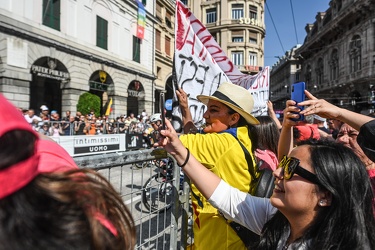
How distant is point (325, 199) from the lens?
1265 mm

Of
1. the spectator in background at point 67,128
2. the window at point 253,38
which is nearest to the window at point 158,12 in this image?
the spectator in background at point 67,128

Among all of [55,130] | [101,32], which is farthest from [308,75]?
[55,130]

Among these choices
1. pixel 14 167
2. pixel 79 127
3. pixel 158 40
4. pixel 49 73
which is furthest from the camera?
pixel 158 40

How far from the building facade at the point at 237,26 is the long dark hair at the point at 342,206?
43.6 m

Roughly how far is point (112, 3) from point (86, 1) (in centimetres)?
265

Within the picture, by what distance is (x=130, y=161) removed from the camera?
1746 mm

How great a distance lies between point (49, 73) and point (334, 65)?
3830 cm

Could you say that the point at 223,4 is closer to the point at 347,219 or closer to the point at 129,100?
the point at 129,100

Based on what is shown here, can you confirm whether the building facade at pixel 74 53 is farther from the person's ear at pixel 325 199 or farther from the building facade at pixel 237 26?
the building facade at pixel 237 26

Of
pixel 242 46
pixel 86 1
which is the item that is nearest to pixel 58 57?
pixel 86 1

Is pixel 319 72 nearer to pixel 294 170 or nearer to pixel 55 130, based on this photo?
pixel 55 130

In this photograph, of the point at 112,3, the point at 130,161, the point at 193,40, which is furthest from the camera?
the point at 112,3

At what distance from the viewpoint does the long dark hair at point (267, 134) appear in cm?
238

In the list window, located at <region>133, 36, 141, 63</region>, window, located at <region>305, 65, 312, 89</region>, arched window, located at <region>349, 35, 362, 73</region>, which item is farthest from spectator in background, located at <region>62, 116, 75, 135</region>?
window, located at <region>305, 65, 312, 89</region>
